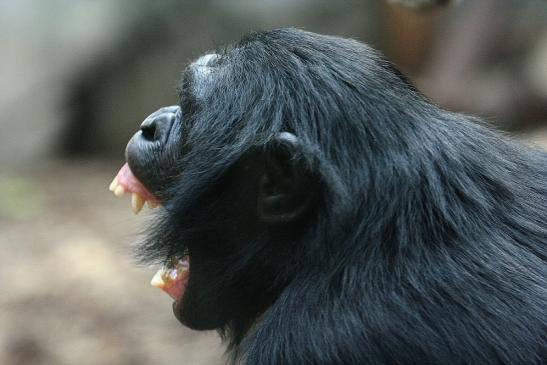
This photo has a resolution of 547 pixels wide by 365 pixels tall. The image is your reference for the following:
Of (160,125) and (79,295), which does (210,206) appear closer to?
(160,125)

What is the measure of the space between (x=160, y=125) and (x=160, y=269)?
528 millimetres

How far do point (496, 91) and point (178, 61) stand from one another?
10.2 feet

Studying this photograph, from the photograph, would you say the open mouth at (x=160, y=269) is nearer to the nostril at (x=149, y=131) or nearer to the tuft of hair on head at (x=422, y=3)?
the nostril at (x=149, y=131)

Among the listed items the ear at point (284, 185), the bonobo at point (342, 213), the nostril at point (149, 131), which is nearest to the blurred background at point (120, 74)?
the nostril at point (149, 131)

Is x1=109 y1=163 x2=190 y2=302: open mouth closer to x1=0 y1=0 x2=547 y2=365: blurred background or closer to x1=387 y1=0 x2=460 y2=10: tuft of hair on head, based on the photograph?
x1=387 y1=0 x2=460 y2=10: tuft of hair on head

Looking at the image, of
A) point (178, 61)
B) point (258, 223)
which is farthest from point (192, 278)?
point (178, 61)

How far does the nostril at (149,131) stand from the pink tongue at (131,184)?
0.15 metres

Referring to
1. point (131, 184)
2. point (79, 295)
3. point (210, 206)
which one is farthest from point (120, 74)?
point (210, 206)

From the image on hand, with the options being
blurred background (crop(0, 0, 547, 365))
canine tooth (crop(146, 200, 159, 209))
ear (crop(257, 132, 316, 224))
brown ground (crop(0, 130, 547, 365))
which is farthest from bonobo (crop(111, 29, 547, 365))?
blurred background (crop(0, 0, 547, 365))

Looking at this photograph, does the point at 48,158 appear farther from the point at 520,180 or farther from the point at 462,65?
the point at 520,180

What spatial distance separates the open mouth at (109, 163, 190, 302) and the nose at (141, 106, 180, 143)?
16cm

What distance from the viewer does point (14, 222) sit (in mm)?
6984

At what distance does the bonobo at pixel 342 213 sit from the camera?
2350 mm

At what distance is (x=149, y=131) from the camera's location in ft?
9.82
